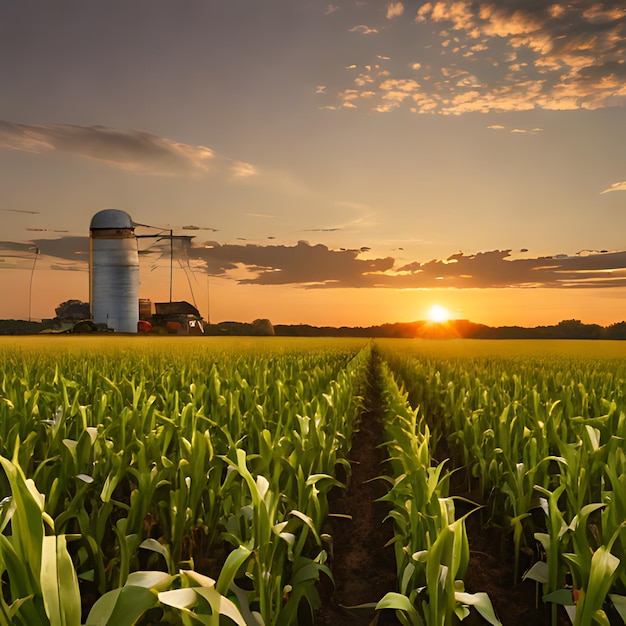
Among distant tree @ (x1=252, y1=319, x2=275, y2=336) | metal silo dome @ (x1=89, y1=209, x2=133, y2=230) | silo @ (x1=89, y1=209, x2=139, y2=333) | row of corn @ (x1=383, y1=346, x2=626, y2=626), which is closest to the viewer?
row of corn @ (x1=383, y1=346, x2=626, y2=626)

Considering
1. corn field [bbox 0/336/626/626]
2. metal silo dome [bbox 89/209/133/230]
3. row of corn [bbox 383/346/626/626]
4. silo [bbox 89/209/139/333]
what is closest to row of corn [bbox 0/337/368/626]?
corn field [bbox 0/336/626/626]

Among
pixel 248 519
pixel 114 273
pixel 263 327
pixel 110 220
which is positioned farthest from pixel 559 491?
pixel 263 327

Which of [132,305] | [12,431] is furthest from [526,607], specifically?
[132,305]

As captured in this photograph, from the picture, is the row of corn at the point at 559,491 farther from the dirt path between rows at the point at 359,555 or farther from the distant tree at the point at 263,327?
the distant tree at the point at 263,327

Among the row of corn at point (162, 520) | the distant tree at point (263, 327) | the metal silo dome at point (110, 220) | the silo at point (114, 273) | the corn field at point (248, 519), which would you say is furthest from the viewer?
the distant tree at point (263, 327)

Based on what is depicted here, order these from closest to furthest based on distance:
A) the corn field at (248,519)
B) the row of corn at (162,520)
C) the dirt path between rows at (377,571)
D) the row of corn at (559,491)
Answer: the row of corn at (162,520) < the corn field at (248,519) < the row of corn at (559,491) < the dirt path between rows at (377,571)

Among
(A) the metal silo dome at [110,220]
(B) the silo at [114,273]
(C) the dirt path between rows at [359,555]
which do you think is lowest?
(C) the dirt path between rows at [359,555]

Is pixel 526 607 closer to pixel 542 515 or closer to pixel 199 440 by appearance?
pixel 542 515

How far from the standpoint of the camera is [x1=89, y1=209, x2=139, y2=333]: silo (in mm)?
63062

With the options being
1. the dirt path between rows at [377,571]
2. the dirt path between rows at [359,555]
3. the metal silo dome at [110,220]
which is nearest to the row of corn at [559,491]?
the dirt path between rows at [377,571]

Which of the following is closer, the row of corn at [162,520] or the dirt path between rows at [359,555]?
the row of corn at [162,520]

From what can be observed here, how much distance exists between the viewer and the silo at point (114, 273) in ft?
207

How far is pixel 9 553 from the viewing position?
1847mm

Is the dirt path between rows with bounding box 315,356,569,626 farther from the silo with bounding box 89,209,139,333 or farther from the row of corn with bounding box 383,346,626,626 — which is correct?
the silo with bounding box 89,209,139,333
